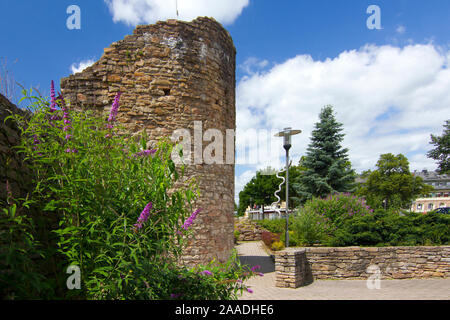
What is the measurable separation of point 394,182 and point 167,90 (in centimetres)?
3350

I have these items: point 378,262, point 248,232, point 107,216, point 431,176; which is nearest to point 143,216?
point 107,216

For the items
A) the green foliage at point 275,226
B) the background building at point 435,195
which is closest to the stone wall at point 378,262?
the green foliage at point 275,226

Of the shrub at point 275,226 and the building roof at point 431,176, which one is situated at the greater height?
the building roof at point 431,176

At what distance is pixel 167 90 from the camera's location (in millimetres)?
7133

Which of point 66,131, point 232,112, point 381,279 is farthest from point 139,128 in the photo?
point 381,279

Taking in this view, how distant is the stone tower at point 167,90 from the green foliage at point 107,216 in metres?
4.12

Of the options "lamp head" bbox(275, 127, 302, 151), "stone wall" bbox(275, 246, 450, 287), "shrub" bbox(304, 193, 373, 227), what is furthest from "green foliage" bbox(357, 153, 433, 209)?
"lamp head" bbox(275, 127, 302, 151)

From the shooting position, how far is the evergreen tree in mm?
19938

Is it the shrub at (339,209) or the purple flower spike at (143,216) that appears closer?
the purple flower spike at (143,216)

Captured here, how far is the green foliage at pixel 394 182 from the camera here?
32.9m

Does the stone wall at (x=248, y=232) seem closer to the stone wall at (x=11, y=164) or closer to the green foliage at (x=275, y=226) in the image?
the green foliage at (x=275, y=226)

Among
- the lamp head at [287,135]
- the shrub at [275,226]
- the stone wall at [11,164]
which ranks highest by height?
the lamp head at [287,135]

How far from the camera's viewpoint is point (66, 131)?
263 cm

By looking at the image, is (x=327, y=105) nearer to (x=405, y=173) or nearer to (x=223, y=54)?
(x=223, y=54)
